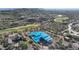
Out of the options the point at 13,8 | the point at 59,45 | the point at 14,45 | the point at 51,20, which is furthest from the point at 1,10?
the point at 59,45
